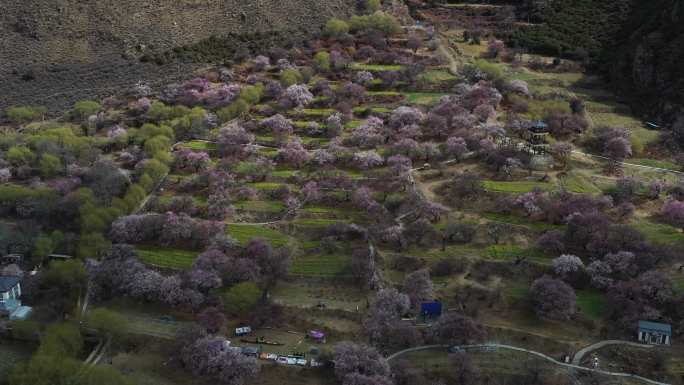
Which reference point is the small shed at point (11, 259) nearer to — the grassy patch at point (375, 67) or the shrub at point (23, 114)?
the shrub at point (23, 114)

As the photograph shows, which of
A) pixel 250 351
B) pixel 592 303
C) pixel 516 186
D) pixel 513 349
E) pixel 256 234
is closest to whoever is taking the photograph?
pixel 250 351

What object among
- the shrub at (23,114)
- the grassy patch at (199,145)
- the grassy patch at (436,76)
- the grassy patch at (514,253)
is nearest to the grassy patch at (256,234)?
the grassy patch at (199,145)

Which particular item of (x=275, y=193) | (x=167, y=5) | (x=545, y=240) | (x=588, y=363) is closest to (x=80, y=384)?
(x=275, y=193)

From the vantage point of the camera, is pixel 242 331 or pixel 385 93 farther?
pixel 385 93

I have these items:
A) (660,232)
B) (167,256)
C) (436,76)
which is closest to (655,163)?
(660,232)

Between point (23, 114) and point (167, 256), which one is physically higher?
point (23, 114)

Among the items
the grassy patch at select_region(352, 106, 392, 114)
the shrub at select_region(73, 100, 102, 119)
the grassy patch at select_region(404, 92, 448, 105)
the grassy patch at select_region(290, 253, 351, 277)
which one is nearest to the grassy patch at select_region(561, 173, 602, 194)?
the grassy patch at select_region(404, 92, 448, 105)

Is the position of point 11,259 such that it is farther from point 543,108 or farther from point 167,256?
point 543,108

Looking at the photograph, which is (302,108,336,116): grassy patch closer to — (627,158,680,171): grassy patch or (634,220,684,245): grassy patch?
(627,158,680,171): grassy patch
